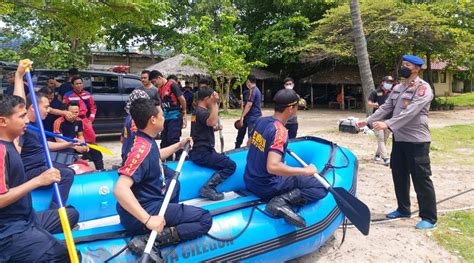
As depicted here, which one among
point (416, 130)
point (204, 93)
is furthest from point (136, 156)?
point (416, 130)

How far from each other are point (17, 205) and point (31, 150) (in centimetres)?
146

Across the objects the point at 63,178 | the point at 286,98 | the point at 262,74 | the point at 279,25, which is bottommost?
the point at 63,178

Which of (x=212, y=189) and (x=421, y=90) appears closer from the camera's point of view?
(x=421, y=90)

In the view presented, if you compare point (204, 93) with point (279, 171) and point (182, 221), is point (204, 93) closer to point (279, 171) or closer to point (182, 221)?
point (279, 171)

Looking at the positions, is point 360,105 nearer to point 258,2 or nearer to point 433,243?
point 258,2

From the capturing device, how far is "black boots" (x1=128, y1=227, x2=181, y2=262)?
2907mm

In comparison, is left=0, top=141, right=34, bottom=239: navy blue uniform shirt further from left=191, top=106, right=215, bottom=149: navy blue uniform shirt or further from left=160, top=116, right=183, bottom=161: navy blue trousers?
left=160, top=116, right=183, bottom=161: navy blue trousers

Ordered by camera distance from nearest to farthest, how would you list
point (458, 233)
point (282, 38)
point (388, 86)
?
point (458, 233) < point (388, 86) < point (282, 38)

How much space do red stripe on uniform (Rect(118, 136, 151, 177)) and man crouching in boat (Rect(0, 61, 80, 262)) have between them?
1.46 ft

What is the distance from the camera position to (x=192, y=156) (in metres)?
5.00

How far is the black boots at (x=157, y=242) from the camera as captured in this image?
2.91 metres

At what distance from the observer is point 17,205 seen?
100 inches

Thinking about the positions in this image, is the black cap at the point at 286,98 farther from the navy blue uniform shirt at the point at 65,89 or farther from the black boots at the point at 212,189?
the navy blue uniform shirt at the point at 65,89

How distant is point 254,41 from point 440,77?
21.2 metres
